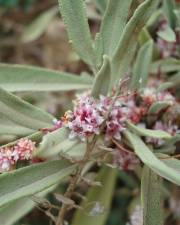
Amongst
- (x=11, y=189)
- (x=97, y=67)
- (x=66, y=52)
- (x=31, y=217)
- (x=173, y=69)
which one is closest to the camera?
(x=11, y=189)

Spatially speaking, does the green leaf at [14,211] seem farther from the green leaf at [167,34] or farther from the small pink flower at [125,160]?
the green leaf at [167,34]

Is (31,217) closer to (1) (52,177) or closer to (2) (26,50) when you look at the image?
(1) (52,177)

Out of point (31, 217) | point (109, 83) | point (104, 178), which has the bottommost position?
point (31, 217)

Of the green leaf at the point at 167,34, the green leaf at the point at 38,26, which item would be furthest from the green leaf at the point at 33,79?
the green leaf at the point at 38,26

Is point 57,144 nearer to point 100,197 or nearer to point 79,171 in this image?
point 79,171

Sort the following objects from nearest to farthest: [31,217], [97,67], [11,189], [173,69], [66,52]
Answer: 1. [11,189]
2. [97,67]
3. [173,69]
4. [31,217]
5. [66,52]

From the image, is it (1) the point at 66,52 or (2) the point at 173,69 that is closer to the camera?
(2) the point at 173,69

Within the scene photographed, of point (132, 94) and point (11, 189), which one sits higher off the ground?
point (132, 94)

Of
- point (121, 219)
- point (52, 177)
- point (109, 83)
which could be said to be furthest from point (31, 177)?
point (121, 219)
